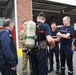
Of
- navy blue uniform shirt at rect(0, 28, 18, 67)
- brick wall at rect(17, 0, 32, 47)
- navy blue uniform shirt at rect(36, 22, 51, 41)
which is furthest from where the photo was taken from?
brick wall at rect(17, 0, 32, 47)

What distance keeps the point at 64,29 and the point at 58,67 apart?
1.87 meters

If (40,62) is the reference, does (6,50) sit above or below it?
above

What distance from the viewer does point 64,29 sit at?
713cm

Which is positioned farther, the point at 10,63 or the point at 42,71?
the point at 42,71

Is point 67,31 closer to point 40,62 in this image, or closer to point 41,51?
point 41,51

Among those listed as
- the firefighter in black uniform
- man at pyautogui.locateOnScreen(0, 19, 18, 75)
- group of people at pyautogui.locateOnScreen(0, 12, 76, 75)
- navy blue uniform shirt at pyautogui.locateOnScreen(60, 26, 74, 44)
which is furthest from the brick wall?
man at pyautogui.locateOnScreen(0, 19, 18, 75)

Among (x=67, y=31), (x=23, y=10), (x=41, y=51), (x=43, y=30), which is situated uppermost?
(x=23, y=10)

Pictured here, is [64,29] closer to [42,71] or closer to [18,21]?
[42,71]

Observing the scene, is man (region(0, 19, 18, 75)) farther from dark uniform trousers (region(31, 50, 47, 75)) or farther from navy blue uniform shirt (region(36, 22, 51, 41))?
navy blue uniform shirt (region(36, 22, 51, 41))

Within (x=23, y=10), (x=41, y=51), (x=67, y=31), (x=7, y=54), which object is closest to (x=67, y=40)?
(x=67, y=31)

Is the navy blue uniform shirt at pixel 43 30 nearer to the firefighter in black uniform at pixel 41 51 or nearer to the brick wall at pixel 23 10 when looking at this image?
the firefighter in black uniform at pixel 41 51

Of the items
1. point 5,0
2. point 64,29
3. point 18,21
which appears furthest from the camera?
point 5,0

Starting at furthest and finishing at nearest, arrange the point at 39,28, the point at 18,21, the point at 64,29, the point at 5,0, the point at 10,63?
the point at 5,0 → the point at 18,21 → the point at 64,29 → the point at 39,28 → the point at 10,63

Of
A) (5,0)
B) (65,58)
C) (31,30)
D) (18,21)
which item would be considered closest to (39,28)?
(31,30)
